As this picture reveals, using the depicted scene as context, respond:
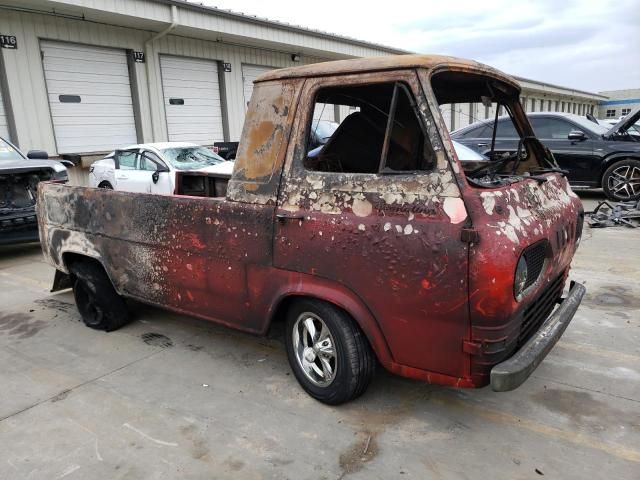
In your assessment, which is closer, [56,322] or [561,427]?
[561,427]

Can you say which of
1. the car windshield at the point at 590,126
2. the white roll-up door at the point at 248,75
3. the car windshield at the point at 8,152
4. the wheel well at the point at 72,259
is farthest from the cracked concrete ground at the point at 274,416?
the white roll-up door at the point at 248,75

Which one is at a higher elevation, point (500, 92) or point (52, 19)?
point (52, 19)

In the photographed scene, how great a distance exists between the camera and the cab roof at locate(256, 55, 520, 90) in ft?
8.30

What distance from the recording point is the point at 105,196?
389 centimetres

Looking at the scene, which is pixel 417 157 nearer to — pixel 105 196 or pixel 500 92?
pixel 500 92

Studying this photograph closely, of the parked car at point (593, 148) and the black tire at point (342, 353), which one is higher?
the parked car at point (593, 148)

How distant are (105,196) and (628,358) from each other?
4.13 meters

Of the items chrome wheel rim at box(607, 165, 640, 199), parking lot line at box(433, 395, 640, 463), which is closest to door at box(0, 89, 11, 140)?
parking lot line at box(433, 395, 640, 463)

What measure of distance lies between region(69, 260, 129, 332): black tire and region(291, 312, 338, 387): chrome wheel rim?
6.74 ft

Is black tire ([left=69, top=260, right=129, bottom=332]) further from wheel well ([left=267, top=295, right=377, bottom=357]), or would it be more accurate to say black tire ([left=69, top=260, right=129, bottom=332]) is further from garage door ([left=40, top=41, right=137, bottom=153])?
garage door ([left=40, top=41, right=137, bottom=153])

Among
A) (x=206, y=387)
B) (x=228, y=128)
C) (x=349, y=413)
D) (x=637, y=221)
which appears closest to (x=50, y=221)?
(x=206, y=387)

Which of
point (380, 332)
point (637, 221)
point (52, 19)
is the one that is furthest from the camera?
point (52, 19)

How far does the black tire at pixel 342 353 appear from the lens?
9.02 feet

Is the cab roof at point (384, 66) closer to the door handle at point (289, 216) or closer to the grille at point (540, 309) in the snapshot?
the door handle at point (289, 216)
